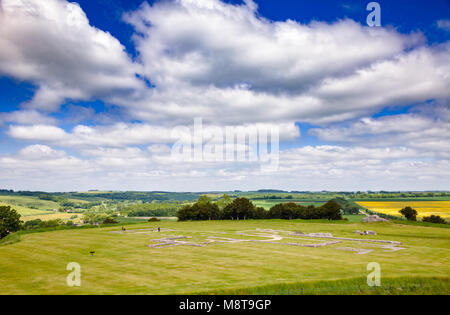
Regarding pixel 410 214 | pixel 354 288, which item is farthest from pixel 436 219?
pixel 354 288

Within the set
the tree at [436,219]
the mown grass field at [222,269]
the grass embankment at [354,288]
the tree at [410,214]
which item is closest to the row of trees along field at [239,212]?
the tree at [410,214]

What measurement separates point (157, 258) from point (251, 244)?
17.1 metres

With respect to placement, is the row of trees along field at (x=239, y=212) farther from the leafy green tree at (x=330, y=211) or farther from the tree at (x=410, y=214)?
the tree at (x=410, y=214)

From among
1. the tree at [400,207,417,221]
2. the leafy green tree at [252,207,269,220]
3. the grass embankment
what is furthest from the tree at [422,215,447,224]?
the grass embankment

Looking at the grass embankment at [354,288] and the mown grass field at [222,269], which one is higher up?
the grass embankment at [354,288]

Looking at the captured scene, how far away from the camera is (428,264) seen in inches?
1198

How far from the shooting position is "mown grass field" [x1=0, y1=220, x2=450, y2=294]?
2116 cm

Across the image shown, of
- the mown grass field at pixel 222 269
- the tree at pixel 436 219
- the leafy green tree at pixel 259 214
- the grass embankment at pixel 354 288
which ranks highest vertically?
the grass embankment at pixel 354 288

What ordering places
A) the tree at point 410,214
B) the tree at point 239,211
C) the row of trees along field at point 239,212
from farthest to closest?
the tree at point 239,211 → the row of trees along field at point 239,212 → the tree at point 410,214

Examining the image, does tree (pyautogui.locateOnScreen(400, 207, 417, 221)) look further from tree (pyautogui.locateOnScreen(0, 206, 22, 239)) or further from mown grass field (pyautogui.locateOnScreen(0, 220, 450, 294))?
tree (pyautogui.locateOnScreen(0, 206, 22, 239))

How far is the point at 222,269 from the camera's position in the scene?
28609mm

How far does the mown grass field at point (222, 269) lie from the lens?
21156 millimetres
